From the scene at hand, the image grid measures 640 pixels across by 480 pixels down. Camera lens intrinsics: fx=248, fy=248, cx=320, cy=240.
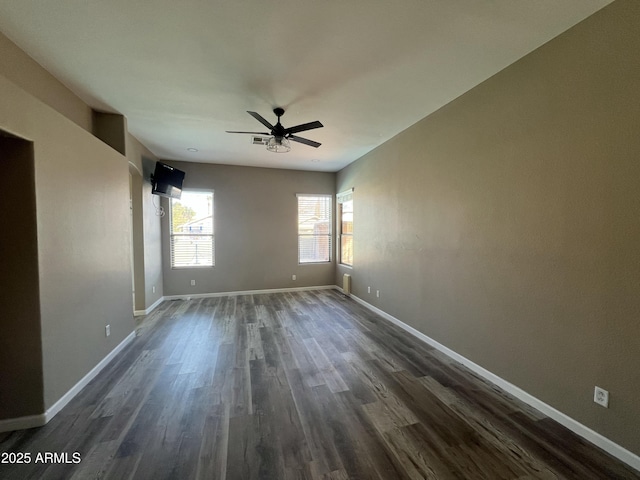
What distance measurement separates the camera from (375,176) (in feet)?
14.7

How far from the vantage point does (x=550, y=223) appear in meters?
1.94

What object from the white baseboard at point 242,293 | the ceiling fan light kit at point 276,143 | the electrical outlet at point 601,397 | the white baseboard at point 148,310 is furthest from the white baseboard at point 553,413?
the white baseboard at point 148,310

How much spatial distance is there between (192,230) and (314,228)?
278 centimetres

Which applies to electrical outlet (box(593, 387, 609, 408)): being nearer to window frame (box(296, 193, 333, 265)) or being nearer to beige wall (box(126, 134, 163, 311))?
window frame (box(296, 193, 333, 265))

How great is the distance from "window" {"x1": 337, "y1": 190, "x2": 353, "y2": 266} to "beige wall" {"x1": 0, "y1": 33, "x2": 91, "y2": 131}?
171 inches

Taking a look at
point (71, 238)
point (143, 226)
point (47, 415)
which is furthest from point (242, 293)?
Answer: point (47, 415)

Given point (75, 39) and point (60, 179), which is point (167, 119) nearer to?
point (75, 39)

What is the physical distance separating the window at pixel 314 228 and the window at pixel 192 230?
6.75 feet

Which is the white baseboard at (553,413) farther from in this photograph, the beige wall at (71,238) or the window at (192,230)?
the window at (192,230)

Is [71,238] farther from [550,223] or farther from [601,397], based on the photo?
[601,397]

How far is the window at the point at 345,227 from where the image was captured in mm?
5633

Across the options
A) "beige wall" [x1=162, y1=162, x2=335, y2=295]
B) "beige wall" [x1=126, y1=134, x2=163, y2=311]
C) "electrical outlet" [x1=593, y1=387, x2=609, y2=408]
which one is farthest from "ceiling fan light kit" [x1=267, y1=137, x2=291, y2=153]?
"electrical outlet" [x1=593, y1=387, x2=609, y2=408]

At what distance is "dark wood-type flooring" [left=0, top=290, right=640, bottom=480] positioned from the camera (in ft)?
4.96

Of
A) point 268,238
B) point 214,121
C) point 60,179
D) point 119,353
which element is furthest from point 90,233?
point 268,238
